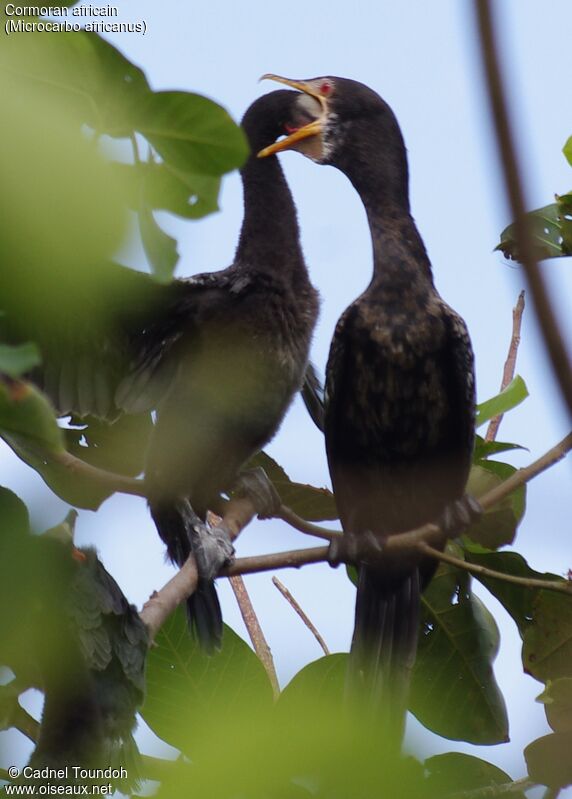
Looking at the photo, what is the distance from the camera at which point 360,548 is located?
2.85 m

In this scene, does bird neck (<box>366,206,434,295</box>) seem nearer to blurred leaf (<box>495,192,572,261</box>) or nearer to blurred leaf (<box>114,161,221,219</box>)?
blurred leaf (<box>495,192,572,261</box>)

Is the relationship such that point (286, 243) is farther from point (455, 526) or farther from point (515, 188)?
point (515, 188)

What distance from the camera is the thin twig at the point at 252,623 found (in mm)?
2525

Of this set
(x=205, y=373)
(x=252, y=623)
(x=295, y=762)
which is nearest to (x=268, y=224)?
(x=205, y=373)

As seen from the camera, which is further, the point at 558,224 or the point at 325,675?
the point at 558,224

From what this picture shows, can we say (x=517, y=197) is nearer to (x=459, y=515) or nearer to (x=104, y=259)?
(x=104, y=259)

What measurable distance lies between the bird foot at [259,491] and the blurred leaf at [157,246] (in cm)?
164

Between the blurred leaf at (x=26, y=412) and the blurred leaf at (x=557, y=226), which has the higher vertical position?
the blurred leaf at (x=557, y=226)

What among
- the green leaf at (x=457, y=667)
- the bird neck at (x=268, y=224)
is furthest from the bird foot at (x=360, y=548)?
the bird neck at (x=268, y=224)

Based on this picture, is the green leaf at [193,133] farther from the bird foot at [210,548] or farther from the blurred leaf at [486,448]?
the blurred leaf at [486,448]

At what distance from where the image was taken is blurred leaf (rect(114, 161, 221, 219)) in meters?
0.83

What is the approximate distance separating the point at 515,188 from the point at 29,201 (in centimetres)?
29

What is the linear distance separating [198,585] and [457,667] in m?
0.64

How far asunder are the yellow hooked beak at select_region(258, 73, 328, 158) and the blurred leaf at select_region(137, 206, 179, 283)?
2254mm
